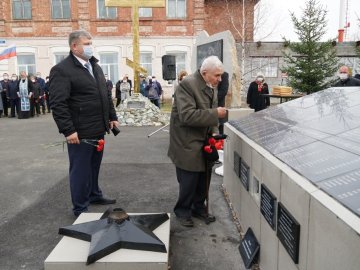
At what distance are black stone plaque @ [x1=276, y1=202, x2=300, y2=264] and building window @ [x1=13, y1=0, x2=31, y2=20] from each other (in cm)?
2406

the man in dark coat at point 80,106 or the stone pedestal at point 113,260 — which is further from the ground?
the man in dark coat at point 80,106

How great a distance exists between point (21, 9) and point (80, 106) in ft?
73.0

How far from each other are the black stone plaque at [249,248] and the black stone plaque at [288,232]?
1.94 feet

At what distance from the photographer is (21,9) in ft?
74.9

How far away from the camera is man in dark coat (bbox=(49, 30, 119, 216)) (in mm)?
3697

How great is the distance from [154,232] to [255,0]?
26.0 meters

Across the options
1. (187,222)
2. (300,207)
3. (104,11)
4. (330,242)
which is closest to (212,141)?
(187,222)

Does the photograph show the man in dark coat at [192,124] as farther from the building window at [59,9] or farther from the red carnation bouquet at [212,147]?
the building window at [59,9]

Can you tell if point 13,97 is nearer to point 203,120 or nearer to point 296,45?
point 296,45

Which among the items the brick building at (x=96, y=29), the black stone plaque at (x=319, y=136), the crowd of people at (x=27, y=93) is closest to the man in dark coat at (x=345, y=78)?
→ the black stone plaque at (x=319, y=136)

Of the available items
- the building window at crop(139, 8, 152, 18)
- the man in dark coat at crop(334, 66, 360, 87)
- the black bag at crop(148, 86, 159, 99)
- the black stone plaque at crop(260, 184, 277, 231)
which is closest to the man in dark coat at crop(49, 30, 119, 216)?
the black stone plaque at crop(260, 184, 277, 231)

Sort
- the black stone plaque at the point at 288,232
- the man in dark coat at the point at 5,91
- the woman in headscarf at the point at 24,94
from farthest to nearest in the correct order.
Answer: the man in dark coat at the point at 5,91
the woman in headscarf at the point at 24,94
the black stone plaque at the point at 288,232

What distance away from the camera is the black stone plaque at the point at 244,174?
137 inches

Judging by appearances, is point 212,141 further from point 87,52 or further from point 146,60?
point 146,60
